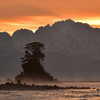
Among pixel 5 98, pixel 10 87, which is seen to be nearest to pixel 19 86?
pixel 10 87

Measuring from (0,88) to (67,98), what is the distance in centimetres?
5270

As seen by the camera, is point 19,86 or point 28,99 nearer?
point 28,99

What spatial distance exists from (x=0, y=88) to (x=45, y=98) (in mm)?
49892

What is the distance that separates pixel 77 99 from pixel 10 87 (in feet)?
177

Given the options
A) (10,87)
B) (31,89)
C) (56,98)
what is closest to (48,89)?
(31,89)

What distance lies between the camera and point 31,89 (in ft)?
474

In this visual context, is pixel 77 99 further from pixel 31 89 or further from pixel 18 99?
pixel 31 89

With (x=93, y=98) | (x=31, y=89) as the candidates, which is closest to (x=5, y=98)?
(x=93, y=98)

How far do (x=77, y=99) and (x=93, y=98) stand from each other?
6097 mm

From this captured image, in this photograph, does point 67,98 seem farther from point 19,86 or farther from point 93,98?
point 19,86

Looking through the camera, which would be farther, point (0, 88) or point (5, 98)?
point (0, 88)

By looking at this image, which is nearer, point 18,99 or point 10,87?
point 18,99

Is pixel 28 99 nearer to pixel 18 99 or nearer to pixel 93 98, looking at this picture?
pixel 18 99

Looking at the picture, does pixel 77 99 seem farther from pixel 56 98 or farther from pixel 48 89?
pixel 48 89
